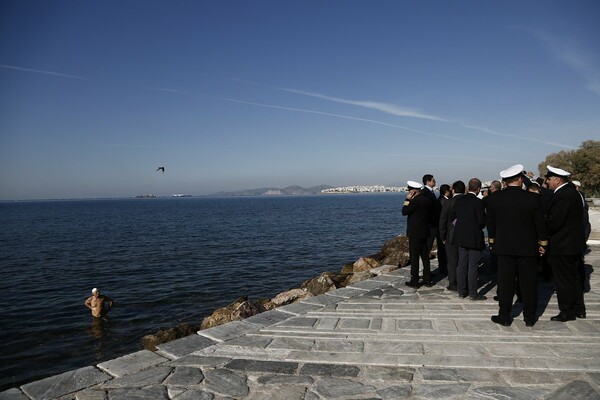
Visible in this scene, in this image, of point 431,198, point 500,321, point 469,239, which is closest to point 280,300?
point 431,198

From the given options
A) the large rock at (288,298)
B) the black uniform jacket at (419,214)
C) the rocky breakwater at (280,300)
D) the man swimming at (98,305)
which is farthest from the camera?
the man swimming at (98,305)

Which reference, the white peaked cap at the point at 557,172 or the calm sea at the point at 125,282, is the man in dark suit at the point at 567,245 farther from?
the calm sea at the point at 125,282

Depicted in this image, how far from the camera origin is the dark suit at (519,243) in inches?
201

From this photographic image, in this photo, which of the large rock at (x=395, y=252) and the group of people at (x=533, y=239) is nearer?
the group of people at (x=533, y=239)

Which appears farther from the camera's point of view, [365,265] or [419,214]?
[365,265]

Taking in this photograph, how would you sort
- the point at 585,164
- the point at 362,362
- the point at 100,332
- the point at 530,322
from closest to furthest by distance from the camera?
the point at 362,362
the point at 530,322
the point at 100,332
the point at 585,164

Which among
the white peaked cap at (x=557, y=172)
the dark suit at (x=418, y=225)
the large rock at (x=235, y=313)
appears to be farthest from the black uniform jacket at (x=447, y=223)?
the large rock at (x=235, y=313)

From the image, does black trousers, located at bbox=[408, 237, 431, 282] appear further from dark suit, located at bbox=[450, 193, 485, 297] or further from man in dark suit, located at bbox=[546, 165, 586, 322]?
man in dark suit, located at bbox=[546, 165, 586, 322]

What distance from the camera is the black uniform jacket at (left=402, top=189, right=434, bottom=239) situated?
7.31 meters

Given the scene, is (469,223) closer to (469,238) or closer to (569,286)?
(469,238)

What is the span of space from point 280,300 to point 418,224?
6006mm

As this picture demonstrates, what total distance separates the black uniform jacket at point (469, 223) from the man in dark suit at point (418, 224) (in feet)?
2.38

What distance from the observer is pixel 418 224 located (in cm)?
736

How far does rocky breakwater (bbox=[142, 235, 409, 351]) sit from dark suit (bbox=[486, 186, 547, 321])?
4702 millimetres
